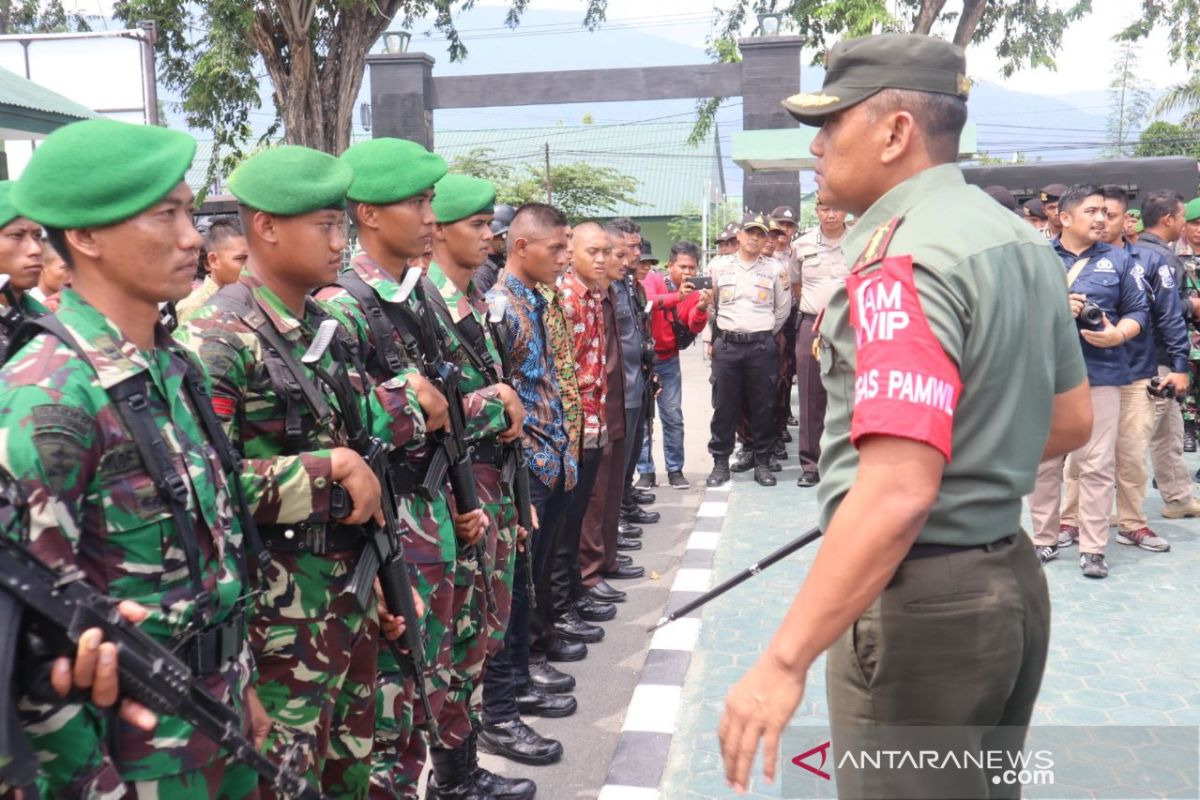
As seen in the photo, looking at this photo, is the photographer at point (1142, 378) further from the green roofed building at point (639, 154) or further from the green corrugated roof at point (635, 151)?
the green corrugated roof at point (635, 151)

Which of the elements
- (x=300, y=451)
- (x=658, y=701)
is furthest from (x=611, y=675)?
(x=300, y=451)

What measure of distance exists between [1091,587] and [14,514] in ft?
17.0

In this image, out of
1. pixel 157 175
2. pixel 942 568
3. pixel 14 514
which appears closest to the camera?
pixel 14 514

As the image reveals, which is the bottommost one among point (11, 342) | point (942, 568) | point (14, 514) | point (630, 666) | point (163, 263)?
point (630, 666)

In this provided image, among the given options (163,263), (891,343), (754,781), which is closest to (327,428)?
(163,263)

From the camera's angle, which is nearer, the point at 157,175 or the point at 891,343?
the point at 891,343

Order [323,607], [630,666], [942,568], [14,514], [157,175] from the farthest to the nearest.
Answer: [630,666] → [323,607] → [157,175] → [942,568] → [14,514]

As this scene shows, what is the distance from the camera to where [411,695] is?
3021 millimetres

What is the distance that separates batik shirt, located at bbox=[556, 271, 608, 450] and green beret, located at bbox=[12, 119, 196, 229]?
310 centimetres

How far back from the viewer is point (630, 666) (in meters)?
4.71

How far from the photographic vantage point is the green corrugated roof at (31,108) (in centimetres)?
928

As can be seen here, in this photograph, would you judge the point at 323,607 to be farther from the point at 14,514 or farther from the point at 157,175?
the point at 157,175

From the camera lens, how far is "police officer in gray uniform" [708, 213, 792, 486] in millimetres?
A: 8164

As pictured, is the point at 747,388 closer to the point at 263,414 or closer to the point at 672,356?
the point at 672,356
